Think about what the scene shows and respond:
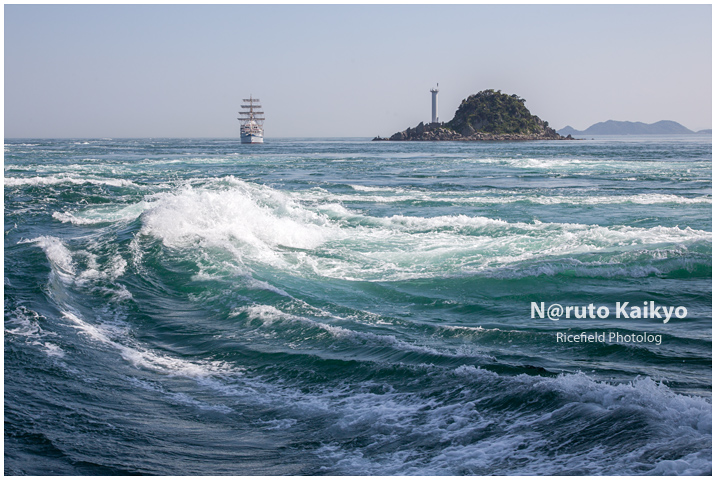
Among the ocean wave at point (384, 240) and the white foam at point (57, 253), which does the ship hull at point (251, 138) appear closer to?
the ocean wave at point (384, 240)

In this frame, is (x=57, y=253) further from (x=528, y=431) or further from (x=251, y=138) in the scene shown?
(x=251, y=138)

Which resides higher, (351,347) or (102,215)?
(102,215)

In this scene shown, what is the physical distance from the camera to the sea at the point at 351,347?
427 cm

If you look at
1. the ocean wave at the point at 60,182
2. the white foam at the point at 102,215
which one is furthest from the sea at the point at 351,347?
the ocean wave at the point at 60,182

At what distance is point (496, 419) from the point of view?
4.66m

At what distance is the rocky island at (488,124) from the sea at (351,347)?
122350 mm

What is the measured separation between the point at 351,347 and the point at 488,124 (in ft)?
455

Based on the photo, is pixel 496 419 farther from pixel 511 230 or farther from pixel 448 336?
pixel 511 230

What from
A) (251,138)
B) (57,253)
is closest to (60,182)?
(57,253)

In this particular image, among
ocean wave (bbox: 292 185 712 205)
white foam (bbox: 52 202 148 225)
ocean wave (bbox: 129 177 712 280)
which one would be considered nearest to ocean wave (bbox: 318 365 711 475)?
ocean wave (bbox: 129 177 712 280)

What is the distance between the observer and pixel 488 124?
13762cm

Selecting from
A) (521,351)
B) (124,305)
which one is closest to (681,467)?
(521,351)

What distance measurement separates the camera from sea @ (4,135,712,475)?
4.27m

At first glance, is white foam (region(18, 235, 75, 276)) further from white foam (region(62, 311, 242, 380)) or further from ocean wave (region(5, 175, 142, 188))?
ocean wave (region(5, 175, 142, 188))
